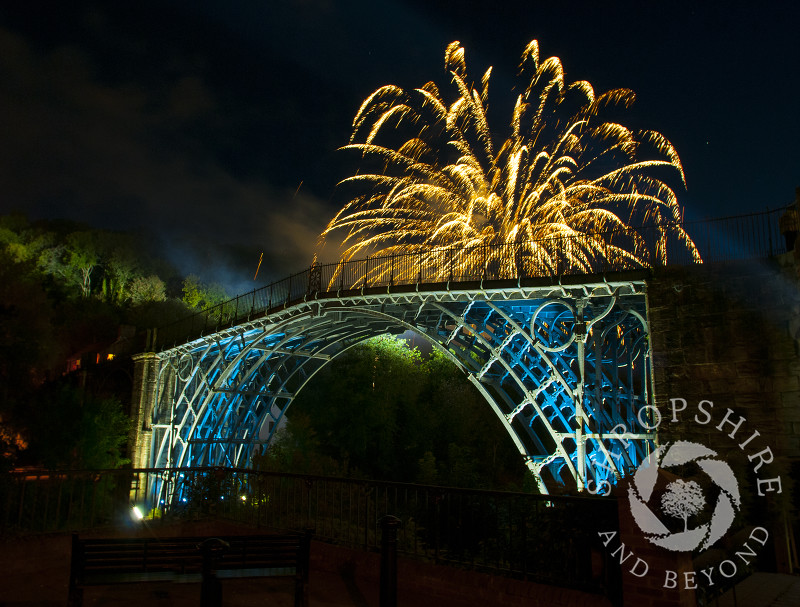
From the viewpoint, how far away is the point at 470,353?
1741 centimetres

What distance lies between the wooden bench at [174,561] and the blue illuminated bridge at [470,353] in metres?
6.22

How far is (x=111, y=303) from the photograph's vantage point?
53.4 metres

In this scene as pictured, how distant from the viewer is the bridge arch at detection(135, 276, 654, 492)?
1375 centimetres

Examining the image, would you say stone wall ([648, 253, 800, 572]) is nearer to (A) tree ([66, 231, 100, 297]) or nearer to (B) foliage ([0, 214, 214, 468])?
(B) foliage ([0, 214, 214, 468])

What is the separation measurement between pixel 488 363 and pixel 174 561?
11681mm

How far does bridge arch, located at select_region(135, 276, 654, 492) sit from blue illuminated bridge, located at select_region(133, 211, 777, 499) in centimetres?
5

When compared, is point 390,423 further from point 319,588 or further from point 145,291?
point 145,291

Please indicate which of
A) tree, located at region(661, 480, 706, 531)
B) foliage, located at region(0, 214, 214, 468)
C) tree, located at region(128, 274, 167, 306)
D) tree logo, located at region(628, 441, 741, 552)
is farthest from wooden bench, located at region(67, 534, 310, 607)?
tree, located at region(128, 274, 167, 306)

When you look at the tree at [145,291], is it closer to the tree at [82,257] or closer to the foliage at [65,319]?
the foliage at [65,319]

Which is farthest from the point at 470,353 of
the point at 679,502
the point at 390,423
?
the point at 390,423

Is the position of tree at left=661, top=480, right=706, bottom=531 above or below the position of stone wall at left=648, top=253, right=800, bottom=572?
below

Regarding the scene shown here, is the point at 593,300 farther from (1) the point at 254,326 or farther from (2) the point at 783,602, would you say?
(1) the point at 254,326

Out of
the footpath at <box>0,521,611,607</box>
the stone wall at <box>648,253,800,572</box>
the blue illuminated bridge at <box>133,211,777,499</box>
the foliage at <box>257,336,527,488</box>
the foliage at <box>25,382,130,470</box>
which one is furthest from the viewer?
the foliage at <box>257,336,527,488</box>

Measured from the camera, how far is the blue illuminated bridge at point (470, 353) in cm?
1372
